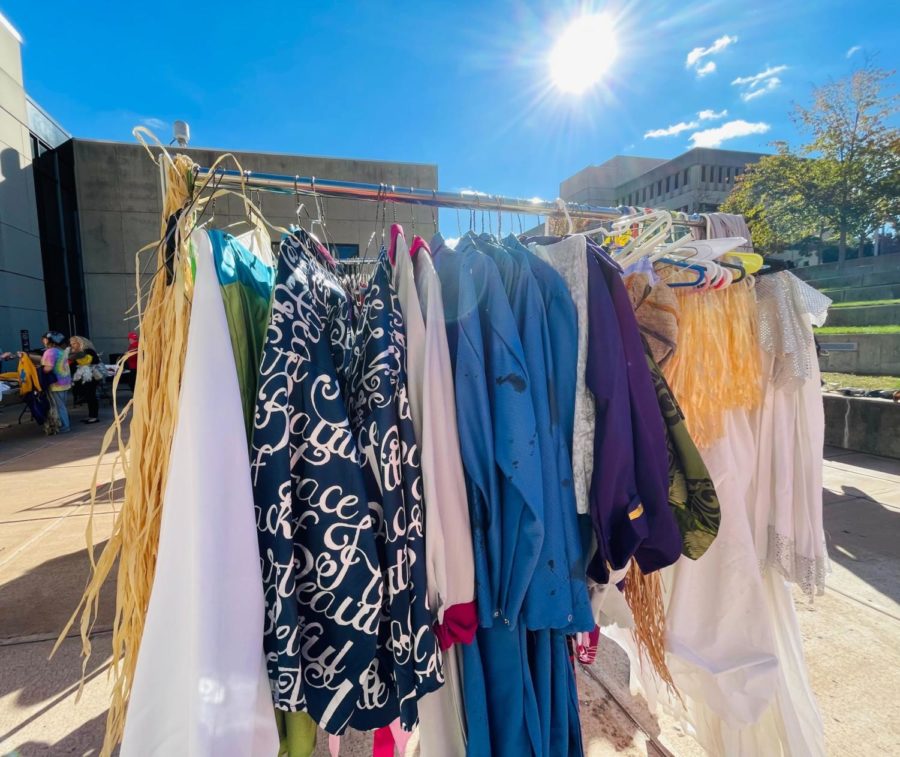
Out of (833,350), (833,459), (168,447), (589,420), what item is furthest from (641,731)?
(833,350)

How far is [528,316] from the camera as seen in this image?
917 millimetres

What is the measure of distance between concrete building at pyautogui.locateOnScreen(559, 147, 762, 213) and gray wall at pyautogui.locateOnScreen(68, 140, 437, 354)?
1691cm

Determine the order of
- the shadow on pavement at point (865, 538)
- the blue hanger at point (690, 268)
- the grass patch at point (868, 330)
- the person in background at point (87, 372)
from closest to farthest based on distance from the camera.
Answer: the blue hanger at point (690, 268), the shadow on pavement at point (865, 538), the person in background at point (87, 372), the grass patch at point (868, 330)

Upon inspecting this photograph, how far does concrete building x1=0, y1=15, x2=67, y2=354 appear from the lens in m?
9.42

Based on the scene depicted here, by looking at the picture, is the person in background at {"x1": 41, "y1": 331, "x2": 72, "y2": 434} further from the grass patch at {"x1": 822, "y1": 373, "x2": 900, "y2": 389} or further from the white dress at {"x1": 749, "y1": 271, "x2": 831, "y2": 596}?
the grass patch at {"x1": 822, "y1": 373, "x2": 900, "y2": 389}

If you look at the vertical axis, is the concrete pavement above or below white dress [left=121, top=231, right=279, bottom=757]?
below

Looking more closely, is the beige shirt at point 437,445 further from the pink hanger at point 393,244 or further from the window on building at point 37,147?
the window on building at point 37,147

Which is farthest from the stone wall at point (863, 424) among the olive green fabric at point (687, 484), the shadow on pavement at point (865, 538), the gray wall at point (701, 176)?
the gray wall at point (701, 176)

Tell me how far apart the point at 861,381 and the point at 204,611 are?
841 centimetres

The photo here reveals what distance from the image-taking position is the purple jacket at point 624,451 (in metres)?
0.85

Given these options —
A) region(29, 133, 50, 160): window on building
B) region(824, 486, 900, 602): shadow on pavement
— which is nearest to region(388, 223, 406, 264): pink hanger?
region(824, 486, 900, 602): shadow on pavement

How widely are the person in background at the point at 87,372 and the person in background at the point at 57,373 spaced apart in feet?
2.22

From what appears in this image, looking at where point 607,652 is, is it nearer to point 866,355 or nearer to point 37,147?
point 866,355

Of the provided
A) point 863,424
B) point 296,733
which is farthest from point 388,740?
point 863,424
